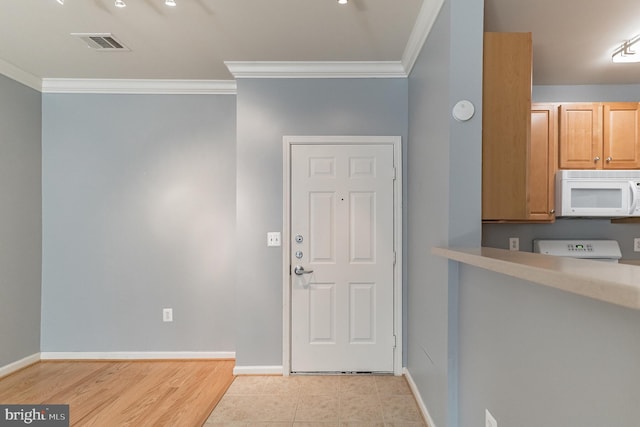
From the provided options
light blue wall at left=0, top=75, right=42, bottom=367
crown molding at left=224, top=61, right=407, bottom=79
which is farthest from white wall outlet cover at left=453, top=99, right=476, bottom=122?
light blue wall at left=0, top=75, right=42, bottom=367

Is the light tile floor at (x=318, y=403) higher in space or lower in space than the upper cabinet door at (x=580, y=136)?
lower

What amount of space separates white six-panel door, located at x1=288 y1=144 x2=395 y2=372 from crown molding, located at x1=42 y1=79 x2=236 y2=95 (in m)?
1.08

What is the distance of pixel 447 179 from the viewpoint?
1821 millimetres

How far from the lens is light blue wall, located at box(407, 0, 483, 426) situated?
1773 millimetres

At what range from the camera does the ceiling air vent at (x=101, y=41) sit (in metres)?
2.47

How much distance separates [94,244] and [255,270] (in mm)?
1671

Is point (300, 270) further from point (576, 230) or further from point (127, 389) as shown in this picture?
point (576, 230)

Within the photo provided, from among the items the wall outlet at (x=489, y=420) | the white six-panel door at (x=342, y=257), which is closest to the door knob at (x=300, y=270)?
the white six-panel door at (x=342, y=257)

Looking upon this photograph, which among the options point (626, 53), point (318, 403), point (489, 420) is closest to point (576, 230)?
point (626, 53)

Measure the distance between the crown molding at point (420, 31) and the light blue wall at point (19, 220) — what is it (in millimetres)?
3426

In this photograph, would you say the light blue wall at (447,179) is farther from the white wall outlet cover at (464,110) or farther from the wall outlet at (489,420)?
the wall outlet at (489,420)

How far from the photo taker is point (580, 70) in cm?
298

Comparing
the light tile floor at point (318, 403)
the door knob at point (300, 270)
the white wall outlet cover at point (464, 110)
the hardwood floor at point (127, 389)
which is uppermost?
the white wall outlet cover at point (464, 110)

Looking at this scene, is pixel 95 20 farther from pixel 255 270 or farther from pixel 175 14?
pixel 255 270
